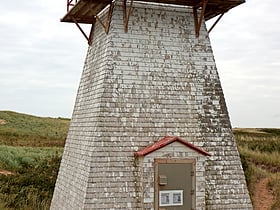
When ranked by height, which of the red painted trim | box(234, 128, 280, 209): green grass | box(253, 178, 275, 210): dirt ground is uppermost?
box(234, 128, 280, 209): green grass

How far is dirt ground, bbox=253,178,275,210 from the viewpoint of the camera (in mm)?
19391

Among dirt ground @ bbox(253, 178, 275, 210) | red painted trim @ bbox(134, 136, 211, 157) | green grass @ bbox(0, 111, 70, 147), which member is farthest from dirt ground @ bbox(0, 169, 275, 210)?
green grass @ bbox(0, 111, 70, 147)

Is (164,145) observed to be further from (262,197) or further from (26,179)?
(262,197)

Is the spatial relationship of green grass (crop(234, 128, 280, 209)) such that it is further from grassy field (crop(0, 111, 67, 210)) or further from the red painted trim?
the red painted trim

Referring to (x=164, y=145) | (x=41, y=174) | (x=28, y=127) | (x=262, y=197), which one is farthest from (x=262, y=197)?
(x=28, y=127)

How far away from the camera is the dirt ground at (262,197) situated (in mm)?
19391

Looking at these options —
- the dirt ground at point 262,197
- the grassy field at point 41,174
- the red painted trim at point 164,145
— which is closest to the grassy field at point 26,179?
the grassy field at point 41,174

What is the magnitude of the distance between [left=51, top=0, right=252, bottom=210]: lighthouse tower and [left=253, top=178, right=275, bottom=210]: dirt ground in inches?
319

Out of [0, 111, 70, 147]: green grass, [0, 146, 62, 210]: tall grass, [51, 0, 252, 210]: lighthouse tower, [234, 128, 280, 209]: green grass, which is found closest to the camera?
[51, 0, 252, 210]: lighthouse tower

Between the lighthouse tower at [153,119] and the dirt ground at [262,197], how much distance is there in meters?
8.09

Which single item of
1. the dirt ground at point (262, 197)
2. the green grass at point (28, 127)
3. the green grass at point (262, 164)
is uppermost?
the green grass at point (28, 127)

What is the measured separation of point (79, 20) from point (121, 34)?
2747mm

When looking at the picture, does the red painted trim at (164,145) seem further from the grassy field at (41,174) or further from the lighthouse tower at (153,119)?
the grassy field at (41,174)

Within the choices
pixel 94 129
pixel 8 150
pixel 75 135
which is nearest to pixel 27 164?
pixel 8 150
